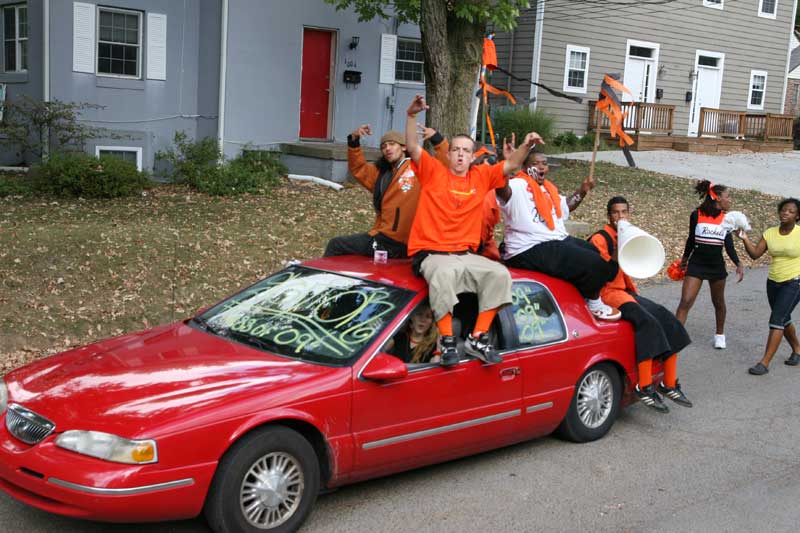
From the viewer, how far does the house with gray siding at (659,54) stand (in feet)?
79.9

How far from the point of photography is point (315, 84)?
18.8 m

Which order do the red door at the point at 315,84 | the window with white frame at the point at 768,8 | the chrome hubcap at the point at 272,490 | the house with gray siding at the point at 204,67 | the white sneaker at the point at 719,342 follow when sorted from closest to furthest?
the chrome hubcap at the point at 272,490
the white sneaker at the point at 719,342
the house with gray siding at the point at 204,67
the red door at the point at 315,84
the window with white frame at the point at 768,8

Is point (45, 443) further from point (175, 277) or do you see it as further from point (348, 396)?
point (175, 277)

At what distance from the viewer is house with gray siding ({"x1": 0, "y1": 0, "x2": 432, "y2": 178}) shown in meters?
15.8

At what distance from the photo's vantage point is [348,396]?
4.77 m

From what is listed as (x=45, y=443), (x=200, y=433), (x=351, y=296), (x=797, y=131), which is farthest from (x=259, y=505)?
(x=797, y=131)

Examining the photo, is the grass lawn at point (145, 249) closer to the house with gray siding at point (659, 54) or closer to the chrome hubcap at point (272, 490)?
the chrome hubcap at point (272, 490)

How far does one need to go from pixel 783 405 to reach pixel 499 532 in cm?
374

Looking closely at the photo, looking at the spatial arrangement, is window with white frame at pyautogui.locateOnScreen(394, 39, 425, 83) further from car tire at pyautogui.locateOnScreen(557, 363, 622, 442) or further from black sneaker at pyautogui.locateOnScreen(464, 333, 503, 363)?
black sneaker at pyautogui.locateOnScreen(464, 333, 503, 363)

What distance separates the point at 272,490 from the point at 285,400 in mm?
454

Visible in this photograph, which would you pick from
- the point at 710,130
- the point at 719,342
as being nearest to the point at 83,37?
the point at 719,342

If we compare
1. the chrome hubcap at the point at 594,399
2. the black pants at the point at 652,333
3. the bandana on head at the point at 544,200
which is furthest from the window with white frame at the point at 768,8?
the chrome hubcap at the point at 594,399

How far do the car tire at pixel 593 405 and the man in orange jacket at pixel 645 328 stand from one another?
249 millimetres

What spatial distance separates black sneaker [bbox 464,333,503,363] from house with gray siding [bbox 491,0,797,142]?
711 inches
